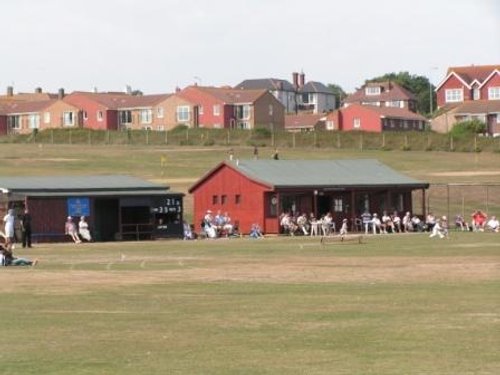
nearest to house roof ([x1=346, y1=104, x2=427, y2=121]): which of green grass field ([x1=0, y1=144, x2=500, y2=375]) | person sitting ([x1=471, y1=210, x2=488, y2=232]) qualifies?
person sitting ([x1=471, y1=210, x2=488, y2=232])

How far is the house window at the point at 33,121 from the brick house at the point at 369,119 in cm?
3606

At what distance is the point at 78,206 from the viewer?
58719 mm

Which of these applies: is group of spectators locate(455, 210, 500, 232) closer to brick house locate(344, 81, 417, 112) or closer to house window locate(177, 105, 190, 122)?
house window locate(177, 105, 190, 122)

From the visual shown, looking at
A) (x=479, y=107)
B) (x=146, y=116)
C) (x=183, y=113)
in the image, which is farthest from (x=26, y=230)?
(x=146, y=116)

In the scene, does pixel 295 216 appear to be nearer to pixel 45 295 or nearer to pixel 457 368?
pixel 45 295

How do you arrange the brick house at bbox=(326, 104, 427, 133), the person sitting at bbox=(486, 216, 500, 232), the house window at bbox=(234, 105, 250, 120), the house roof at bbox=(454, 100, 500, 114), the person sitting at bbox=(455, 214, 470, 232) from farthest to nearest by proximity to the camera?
the house window at bbox=(234, 105, 250, 120), the brick house at bbox=(326, 104, 427, 133), the house roof at bbox=(454, 100, 500, 114), the person sitting at bbox=(455, 214, 470, 232), the person sitting at bbox=(486, 216, 500, 232)

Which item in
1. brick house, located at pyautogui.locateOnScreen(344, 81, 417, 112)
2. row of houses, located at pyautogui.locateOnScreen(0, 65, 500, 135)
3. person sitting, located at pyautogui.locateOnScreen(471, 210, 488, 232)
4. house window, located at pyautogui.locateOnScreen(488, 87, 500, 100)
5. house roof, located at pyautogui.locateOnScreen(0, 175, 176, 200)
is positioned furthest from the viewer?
brick house, located at pyautogui.locateOnScreen(344, 81, 417, 112)

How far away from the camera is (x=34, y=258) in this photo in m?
41.3

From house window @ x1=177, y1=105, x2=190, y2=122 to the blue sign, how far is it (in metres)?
98.9

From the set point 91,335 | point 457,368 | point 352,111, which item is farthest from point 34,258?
point 352,111

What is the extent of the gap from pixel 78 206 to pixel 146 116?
339 feet

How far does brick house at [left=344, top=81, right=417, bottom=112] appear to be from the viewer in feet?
620

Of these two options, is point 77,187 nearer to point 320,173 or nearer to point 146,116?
point 320,173

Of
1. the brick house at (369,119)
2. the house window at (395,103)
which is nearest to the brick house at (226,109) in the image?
the brick house at (369,119)
